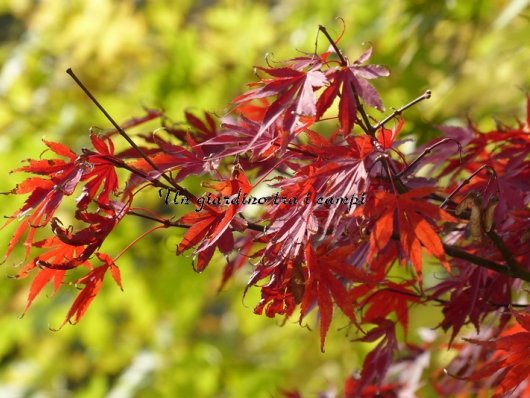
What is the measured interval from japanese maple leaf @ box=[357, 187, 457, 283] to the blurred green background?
29.1 inches

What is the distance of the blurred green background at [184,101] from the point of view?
5.09 feet

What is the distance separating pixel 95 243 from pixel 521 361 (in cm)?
35

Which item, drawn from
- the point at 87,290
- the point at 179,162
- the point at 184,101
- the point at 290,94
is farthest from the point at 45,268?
the point at 184,101

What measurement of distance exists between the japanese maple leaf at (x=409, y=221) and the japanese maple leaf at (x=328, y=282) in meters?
0.03

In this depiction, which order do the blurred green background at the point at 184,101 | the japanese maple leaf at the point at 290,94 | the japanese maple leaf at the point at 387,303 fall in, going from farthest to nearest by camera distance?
1. the blurred green background at the point at 184,101
2. the japanese maple leaf at the point at 387,303
3. the japanese maple leaf at the point at 290,94

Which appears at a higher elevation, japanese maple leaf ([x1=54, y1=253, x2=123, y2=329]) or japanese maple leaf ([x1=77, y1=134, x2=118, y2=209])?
japanese maple leaf ([x1=77, y1=134, x2=118, y2=209])

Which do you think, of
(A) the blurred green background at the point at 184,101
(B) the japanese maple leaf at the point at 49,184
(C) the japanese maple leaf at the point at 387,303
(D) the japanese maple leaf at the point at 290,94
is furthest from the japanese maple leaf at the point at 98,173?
(A) the blurred green background at the point at 184,101

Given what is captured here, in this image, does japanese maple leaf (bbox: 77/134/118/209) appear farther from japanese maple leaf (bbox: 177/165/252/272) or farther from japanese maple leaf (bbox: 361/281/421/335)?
japanese maple leaf (bbox: 361/281/421/335)

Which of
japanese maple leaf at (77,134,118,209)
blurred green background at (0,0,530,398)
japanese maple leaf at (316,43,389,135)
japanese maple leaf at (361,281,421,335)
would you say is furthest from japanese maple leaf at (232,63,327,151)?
blurred green background at (0,0,530,398)

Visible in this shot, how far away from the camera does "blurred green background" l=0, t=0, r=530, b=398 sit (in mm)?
1552

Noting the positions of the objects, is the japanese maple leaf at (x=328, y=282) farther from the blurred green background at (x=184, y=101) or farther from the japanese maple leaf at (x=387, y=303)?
the blurred green background at (x=184, y=101)

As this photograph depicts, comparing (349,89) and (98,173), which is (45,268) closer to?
(98,173)

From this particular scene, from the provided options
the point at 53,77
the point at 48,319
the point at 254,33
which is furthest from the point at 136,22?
the point at 48,319

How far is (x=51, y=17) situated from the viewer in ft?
8.09
